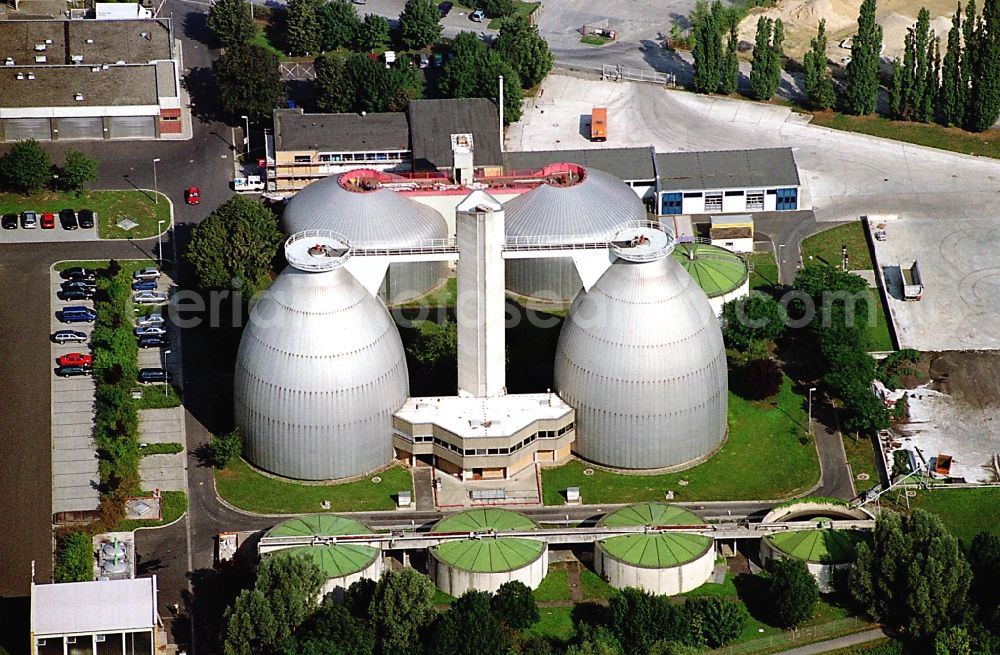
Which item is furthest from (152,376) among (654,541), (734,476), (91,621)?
(734,476)

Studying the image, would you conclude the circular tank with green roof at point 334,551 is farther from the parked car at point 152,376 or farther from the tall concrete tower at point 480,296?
→ the parked car at point 152,376

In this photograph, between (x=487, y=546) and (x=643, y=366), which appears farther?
(x=643, y=366)

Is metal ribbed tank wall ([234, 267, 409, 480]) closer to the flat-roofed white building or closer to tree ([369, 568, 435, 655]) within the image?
tree ([369, 568, 435, 655])

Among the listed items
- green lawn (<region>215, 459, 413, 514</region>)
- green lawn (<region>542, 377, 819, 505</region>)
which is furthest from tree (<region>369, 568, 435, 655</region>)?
green lawn (<region>542, 377, 819, 505</region>)

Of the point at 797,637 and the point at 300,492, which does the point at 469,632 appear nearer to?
the point at 797,637

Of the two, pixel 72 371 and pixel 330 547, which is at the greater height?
pixel 72 371
